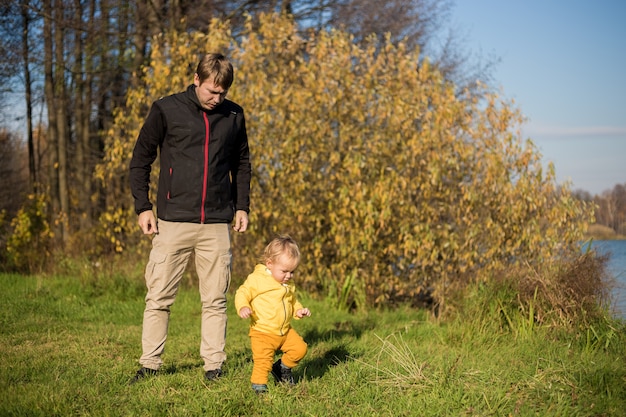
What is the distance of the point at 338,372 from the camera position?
4566 mm

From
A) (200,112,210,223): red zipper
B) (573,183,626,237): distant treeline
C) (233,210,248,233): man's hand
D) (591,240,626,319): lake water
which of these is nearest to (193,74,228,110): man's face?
(200,112,210,223): red zipper

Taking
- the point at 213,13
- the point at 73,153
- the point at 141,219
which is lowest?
the point at 141,219

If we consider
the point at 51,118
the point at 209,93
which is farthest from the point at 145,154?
the point at 51,118

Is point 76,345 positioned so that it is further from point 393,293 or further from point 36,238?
point 36,238

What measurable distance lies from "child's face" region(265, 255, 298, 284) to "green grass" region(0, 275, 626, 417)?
2.11 ft

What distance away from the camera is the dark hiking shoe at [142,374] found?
4359mm

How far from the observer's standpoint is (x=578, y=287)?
20.4ft

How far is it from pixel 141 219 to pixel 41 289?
184 inches

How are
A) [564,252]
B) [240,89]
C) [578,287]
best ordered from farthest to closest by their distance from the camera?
[240,89], [564,252], [578,287]

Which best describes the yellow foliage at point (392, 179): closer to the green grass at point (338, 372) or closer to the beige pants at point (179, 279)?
the green grass at point (338, 372)

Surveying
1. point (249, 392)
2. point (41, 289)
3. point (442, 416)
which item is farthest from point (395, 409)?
point (41, 289)

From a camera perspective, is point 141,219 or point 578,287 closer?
point 141,219

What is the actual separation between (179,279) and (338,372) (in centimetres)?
119

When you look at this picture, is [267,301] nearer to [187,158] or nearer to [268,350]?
[268,350]
